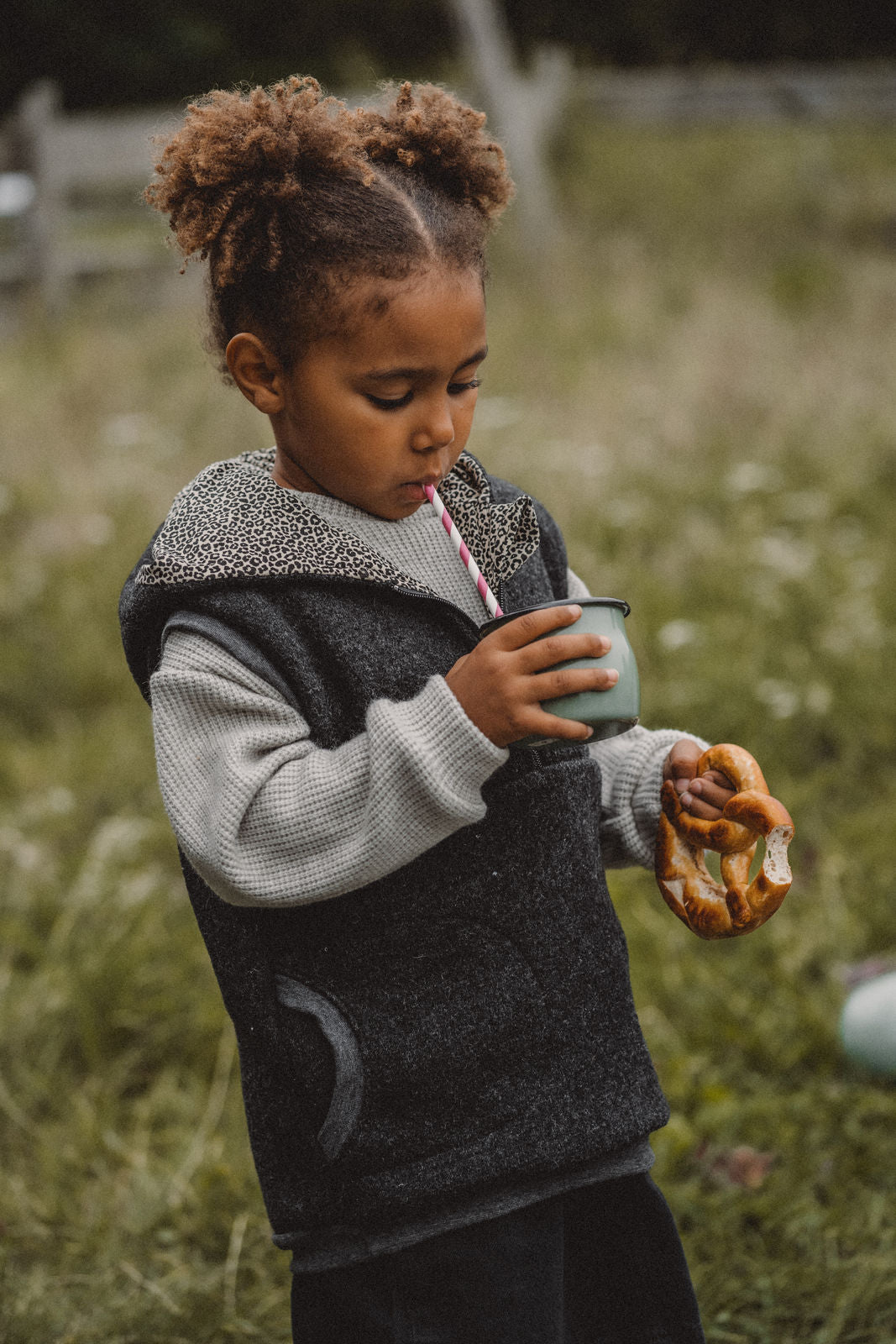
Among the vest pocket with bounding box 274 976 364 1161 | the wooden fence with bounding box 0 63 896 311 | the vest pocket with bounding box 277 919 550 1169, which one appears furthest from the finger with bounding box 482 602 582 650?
the wooden fence with bounding box 0 63 896 311

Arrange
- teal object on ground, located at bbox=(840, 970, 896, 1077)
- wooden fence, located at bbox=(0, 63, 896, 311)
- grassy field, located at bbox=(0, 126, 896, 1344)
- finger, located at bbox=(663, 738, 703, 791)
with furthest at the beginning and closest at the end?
wooden fence, located at bbox=(0, 63, 896, 311)
teal object on ground, located at bbox=(840, 970, 896, 1077)
grassy field, located at bbox=(0, 126, 896, 1344)
finger, located at bbox=(663, 738, 703, 791)

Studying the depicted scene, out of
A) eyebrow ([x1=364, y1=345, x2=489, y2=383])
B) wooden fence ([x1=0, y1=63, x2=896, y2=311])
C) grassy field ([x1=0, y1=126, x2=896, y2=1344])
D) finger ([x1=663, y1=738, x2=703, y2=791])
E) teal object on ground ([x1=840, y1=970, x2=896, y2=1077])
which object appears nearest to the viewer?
eyebrow ([x1=364, y1=345, x2=489, y2=383])

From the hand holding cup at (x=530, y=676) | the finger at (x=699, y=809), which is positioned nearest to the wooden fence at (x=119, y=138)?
the finger at (x=699, y=809)

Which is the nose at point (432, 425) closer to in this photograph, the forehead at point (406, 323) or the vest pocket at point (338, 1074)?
the forehead at point (406, 323)

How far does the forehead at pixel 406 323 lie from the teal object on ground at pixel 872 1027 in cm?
174

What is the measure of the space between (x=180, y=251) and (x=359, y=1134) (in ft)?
3.15

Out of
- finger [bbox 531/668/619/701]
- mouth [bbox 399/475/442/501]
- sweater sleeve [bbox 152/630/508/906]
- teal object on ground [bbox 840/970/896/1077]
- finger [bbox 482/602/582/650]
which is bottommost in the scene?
teal object on ground [bbox 840/970/896/1077]

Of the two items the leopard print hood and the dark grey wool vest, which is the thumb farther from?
the leopard print hood

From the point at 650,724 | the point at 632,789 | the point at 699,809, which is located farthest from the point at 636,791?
the point at 650,724

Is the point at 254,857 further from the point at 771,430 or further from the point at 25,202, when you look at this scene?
the point at 25,202

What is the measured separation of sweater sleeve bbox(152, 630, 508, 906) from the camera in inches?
48.2

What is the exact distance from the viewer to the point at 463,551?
1.38m

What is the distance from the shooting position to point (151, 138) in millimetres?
→ 1512

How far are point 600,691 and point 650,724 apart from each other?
2.30 m
